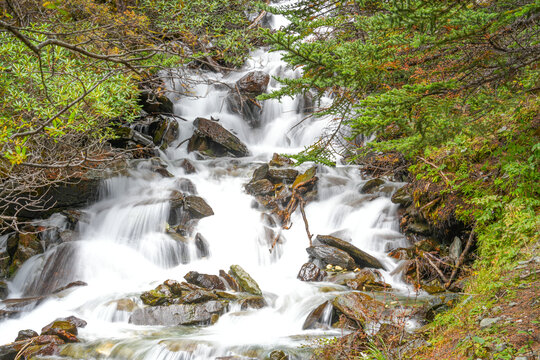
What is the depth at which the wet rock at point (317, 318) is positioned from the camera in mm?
6105

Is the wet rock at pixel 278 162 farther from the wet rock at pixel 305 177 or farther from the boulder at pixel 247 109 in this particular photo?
the boulder at pixel 247 109

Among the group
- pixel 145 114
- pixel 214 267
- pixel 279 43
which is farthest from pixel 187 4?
pixel 279 43

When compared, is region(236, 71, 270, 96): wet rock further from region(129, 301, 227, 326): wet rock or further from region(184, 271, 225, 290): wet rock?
region(129, 301, 227, 326): wet rock

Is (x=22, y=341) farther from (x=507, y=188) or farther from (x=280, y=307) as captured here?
(x=507, y=188)

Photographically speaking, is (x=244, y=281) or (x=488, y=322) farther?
(x=244, y=281)

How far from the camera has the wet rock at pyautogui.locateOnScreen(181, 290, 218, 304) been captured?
6818 millimetres

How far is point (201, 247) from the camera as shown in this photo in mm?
9555

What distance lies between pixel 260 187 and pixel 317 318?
625 centimetres

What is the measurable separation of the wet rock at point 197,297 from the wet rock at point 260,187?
17.3 ft

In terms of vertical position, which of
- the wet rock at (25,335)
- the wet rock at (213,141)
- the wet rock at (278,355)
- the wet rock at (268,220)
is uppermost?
the wet rock at (213,141)

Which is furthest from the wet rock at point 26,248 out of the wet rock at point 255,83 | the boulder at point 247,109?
the wet rock at point 255,83

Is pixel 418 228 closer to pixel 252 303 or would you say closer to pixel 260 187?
pixel 252 303

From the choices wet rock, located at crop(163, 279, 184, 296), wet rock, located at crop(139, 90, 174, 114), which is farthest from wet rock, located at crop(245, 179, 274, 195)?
wet rock, located at crop(139, 90, 174, 114)

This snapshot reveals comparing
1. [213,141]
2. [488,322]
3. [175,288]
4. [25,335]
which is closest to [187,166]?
[213,141]
